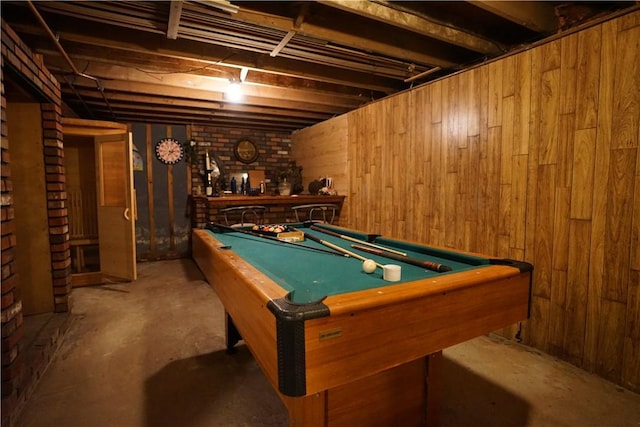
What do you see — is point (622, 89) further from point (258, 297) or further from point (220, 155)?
point (220, 155)

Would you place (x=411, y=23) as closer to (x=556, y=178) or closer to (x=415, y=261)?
(x=556, y=178)

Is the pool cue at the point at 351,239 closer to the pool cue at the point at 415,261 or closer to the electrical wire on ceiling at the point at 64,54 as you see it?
the pool cue at the point at 415,261

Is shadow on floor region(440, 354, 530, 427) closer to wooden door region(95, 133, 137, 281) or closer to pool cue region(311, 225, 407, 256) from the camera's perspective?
pool cue region(311, 225, 407, 256)

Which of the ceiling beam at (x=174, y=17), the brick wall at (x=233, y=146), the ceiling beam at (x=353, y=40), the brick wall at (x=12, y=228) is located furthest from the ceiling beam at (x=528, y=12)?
the brick wall at (x=233, y=146)

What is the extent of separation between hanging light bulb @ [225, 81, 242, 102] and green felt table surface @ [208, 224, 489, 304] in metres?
2.02

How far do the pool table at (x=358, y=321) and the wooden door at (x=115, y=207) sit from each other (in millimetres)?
2667

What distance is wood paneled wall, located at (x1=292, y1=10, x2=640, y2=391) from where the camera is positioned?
1972 mm

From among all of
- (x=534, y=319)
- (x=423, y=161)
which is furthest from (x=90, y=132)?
(x=534, y=319)

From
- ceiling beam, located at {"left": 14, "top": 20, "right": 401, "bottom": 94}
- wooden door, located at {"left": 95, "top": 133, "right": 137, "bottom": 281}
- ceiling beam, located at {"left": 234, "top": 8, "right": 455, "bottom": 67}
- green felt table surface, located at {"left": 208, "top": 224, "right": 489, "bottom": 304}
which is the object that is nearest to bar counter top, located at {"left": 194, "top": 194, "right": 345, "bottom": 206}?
wooden door, located at {"left": 95, "top": 133, "right": 137, "bottom": 281}

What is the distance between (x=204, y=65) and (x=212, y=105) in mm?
1138

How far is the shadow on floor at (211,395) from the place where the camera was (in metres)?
1.75

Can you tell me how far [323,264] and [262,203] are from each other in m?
3.07

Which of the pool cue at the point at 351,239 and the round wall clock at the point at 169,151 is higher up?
the round wall clock at the point at 169,151

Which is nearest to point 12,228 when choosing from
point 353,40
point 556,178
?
point 353,40
